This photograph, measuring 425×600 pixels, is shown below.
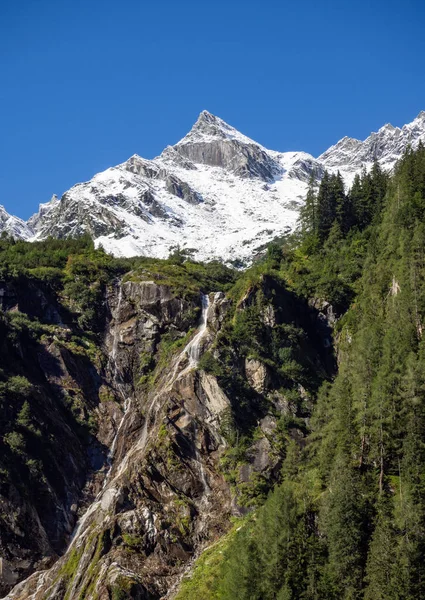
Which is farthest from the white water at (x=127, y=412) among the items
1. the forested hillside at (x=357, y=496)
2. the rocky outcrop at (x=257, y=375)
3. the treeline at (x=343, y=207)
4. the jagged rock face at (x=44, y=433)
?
the treeline at (x=343, y=207)

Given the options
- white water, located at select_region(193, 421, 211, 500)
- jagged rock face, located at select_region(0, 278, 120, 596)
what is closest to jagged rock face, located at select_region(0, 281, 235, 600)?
white water, located at select_region(193, 421, 211, 500)

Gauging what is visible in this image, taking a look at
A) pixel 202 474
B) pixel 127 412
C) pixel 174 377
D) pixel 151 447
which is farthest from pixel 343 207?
pixel 151 447

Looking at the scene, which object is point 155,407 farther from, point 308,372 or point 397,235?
point 397,235

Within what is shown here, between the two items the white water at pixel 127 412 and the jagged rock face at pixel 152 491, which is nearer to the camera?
the jagged rock face at pixel 152 491

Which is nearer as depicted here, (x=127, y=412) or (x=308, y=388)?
(x=308, y=388)

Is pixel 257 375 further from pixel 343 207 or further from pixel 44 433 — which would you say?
pixel 343 207

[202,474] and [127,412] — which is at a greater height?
[127,412]

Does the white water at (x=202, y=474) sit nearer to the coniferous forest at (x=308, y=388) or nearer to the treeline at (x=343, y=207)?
the coniferous forest at (x=308, y=388)

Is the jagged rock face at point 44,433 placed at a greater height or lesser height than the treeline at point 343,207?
lesser

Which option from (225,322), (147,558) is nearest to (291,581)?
(147,558)

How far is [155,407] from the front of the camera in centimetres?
7738

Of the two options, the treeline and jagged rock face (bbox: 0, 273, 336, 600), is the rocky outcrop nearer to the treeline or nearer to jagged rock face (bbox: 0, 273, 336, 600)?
jagged rock face (bbox: 0, 273, 336, 600)

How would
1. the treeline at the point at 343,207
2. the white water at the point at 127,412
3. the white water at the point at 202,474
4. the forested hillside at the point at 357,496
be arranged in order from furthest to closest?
1. the treeline at the point at 343,207
2. the white water at the point at 202,474
3. the white water at the point at 127,412
4. the forested hillside at the point at 357,496

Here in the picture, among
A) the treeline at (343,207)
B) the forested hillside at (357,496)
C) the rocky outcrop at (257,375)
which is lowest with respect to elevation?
the forested hillside at (357,496)
